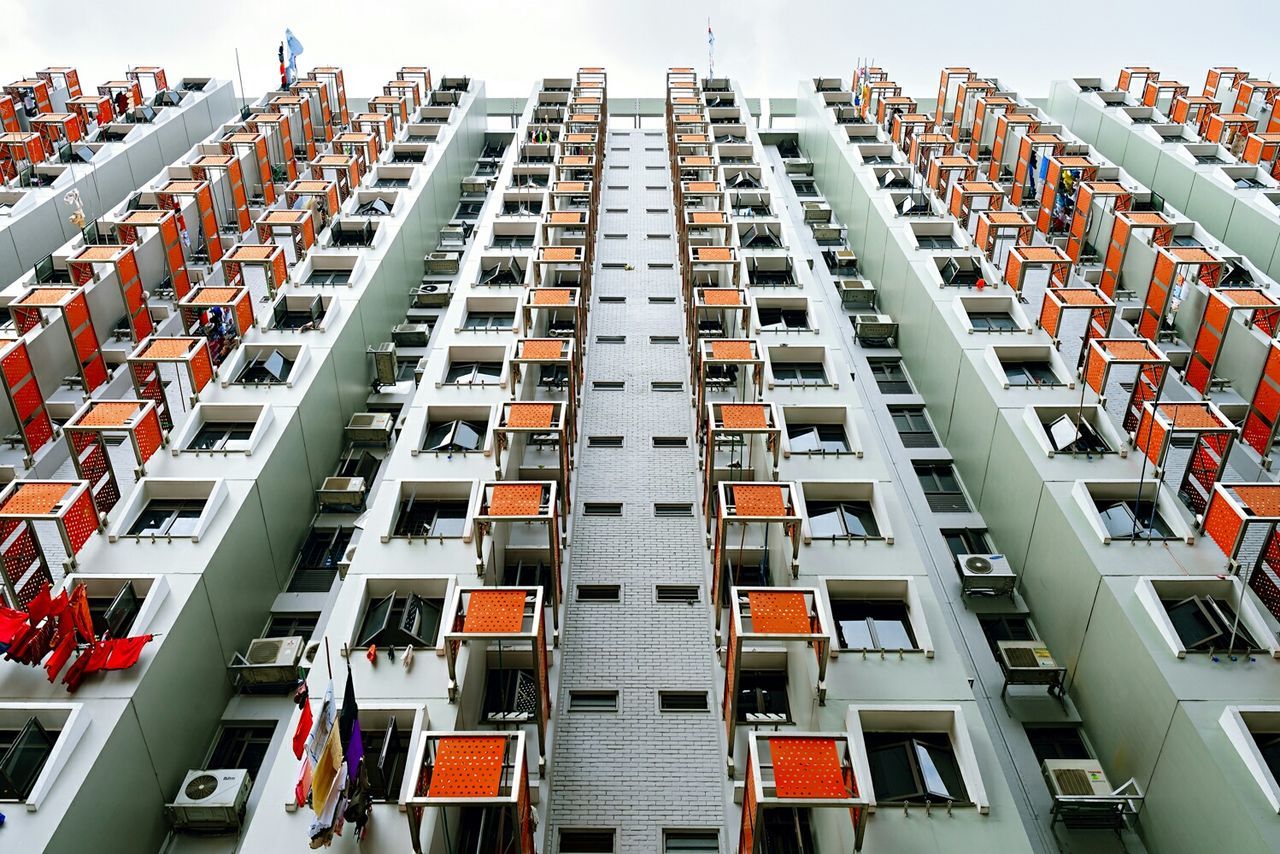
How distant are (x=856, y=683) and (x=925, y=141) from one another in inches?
1070

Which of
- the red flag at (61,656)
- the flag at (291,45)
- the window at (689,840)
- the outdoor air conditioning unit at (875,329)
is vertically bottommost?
the window at (689,840)

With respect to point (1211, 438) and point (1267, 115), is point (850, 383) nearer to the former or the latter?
point (1211, 438)

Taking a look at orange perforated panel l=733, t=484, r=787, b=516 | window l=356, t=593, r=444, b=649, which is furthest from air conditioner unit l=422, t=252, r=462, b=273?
orange perforated panel l=733, t=484, r=787, b=516

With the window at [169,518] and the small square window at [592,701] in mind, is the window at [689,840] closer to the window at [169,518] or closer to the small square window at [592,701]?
the small square window at [592,701]

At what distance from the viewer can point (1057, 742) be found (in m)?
14.7

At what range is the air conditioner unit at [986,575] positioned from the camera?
1686 centimetres

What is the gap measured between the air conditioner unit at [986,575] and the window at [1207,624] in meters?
3.21

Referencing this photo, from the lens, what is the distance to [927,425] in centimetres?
2277

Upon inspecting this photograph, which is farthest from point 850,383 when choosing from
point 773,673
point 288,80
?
point 288,80

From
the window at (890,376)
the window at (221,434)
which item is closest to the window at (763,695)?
the window at (221,434)

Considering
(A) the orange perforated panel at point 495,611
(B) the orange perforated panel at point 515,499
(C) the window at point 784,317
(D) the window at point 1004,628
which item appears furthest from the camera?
(C) the window at point 784,317

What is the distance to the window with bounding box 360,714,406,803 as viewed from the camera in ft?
38.0

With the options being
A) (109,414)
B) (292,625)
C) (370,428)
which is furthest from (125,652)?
(370,428)

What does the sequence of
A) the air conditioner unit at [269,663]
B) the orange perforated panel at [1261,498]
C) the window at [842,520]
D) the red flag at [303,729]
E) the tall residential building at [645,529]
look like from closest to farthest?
the red flag at [303,729]
the tall residential building at [645,529]
the orange perforated panel at [1261,498]
the air conditioner unit at [269,663]
the window at [842,520]
